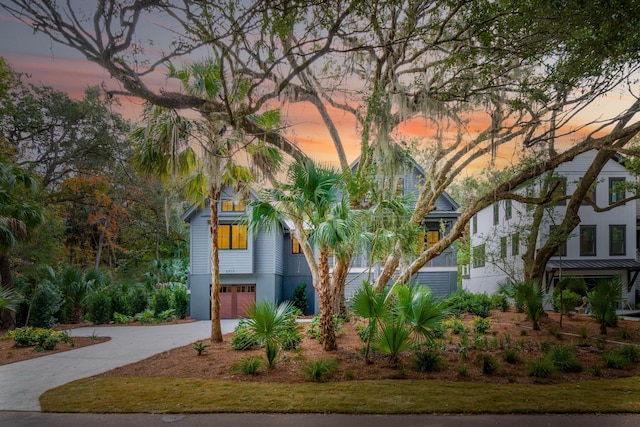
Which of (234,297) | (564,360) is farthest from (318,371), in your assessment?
(234,297)

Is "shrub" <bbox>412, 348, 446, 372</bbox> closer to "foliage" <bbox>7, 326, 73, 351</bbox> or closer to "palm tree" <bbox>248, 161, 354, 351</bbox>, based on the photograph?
"palm tree" <bbox>248, 161, 354, 351</bbox>

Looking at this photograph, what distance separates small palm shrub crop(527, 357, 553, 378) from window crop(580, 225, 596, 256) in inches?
746

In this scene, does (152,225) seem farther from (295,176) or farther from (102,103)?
(295,176)

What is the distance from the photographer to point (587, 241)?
90.0ft

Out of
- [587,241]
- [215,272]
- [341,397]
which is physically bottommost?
[341,397]

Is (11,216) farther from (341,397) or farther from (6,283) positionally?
(341,397)

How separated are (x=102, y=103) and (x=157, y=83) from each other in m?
17.4

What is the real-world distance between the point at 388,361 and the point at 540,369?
2889 mm

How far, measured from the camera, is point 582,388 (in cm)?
939

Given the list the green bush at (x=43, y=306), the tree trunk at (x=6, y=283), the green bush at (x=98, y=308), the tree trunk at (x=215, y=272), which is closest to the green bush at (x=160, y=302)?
the green bush at (x=98, y=308)

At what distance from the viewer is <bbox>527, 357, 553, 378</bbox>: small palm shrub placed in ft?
34.1

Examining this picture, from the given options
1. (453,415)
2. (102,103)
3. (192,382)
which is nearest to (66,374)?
(192,382)

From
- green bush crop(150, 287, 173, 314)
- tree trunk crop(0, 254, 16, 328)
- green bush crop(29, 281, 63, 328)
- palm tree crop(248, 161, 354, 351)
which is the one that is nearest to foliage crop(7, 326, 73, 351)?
tree trunk crop(0, 254, 16, 328)

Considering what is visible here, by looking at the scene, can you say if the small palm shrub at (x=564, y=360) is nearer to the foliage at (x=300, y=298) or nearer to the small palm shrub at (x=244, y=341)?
the small palm shrub at (x=244, y=341)
